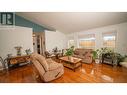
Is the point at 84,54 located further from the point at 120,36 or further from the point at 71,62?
the point at 120,36

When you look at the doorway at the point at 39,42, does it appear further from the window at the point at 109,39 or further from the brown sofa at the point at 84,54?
the window at the point at 109,39

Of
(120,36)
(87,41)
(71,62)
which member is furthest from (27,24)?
(120,36)

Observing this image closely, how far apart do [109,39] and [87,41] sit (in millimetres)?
602

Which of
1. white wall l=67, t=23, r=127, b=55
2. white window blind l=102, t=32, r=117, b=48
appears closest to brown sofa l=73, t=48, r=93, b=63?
white wall l=67, t=23, r=127, b=55

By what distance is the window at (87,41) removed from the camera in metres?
2.35

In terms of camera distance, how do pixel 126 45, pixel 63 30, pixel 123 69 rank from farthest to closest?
1. pixel 63 30
2. pixel 123 69
3. pixel 126 45

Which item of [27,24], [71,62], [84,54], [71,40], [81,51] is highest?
[27,24]

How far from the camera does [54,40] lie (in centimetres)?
297

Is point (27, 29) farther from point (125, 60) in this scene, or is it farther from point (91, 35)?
point (125, 60)

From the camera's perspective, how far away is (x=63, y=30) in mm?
2623

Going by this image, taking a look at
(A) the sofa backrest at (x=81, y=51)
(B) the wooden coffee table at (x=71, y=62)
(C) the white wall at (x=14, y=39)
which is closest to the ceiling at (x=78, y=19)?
(A) the sofa backrest at (x=81, y=51)

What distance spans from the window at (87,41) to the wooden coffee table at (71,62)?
62 centimetres
